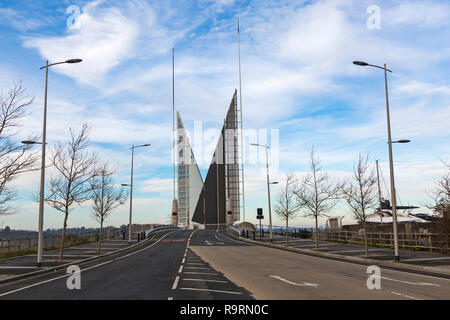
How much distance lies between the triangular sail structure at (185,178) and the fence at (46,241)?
269ft

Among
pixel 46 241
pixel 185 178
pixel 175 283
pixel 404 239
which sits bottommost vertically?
pixel 175 283

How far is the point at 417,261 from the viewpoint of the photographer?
69.2ft

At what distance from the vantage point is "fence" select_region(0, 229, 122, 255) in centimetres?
2962

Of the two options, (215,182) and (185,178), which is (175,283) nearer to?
(215,182)

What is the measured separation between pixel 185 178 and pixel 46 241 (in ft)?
338

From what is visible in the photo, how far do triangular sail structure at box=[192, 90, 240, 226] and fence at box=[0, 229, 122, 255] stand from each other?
62.1 meters

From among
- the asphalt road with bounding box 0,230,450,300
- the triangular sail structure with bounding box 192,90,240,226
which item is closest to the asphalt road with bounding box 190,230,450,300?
the asphalt road with bounding box 0,230,450,300

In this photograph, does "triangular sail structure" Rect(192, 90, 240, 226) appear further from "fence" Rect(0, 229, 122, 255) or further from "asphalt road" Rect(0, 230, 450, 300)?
"asphalt road" Rect(0, 230, 450, 300)

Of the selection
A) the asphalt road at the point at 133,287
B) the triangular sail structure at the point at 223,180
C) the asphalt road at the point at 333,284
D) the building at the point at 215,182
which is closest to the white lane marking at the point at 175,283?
the asphalt road at the point at 133,287

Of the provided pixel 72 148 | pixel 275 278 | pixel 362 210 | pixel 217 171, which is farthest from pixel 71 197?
pixel 217 171

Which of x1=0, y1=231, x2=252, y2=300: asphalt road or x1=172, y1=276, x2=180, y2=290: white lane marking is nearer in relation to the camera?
x1=0, y1=231, x2=252, y2=300: asphalt road

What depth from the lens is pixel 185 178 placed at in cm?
13850

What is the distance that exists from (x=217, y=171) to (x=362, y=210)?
94.4 m

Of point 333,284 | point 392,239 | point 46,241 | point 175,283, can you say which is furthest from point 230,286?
point 46,241
